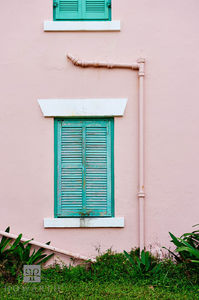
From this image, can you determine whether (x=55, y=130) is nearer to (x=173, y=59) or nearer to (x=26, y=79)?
(x=26, y=79)

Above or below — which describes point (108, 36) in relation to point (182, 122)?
above

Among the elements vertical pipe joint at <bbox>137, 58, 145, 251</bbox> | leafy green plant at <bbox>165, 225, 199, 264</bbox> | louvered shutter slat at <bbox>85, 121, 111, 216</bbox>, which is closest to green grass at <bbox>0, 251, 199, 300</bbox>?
leafy green plant at <bbox>165, 225, 199, 264</bbox>

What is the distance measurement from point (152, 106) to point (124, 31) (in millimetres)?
1335

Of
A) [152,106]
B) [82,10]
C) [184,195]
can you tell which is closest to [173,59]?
[152,106]

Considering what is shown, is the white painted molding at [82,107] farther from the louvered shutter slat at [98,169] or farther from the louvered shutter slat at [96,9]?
the louvered shutter slat at [96,9]

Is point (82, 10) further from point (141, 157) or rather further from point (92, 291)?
point (92, 291)

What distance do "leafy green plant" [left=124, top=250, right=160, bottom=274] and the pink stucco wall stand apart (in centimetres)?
34

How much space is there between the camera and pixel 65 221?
6.33 meters

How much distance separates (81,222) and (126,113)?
1919 mm

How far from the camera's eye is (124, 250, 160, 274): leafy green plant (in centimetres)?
581

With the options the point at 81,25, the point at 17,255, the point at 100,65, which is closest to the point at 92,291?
the point at 17,255

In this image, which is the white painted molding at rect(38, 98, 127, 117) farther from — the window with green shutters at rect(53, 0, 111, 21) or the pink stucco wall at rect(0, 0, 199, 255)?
the window with green shutters at rect(53, 0, 111, 21)

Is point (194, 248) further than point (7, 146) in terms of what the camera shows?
No

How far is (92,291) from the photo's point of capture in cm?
532
